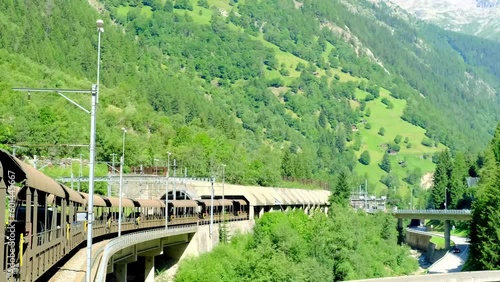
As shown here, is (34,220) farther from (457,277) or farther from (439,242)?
(439,242)

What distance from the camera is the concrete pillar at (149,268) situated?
8069 cm

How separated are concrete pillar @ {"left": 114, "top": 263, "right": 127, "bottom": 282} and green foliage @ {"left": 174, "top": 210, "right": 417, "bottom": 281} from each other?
29.2 ft

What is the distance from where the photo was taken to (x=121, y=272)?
7181 centimetres

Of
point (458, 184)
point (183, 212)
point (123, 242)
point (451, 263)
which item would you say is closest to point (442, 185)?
point (458, 184)

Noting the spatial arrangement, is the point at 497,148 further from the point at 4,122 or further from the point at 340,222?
the point at 4,122

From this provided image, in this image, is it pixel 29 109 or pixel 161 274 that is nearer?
pixel 161 274

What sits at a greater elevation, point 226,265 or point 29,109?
point 29,109

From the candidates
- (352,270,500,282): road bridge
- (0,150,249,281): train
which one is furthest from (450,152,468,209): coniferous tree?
(0,150,249,281): train

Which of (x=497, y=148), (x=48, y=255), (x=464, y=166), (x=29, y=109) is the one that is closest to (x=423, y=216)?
(x=497, y=148)

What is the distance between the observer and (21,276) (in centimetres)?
2623

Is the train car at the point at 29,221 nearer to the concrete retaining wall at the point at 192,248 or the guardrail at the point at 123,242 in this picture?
the guardrail at the point at 123,242

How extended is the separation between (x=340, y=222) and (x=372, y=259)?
8.48m

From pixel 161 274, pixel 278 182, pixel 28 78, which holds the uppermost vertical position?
pixel 28 78

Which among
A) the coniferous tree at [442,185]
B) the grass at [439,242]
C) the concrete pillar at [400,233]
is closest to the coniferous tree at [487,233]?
the grass at [439,242]
